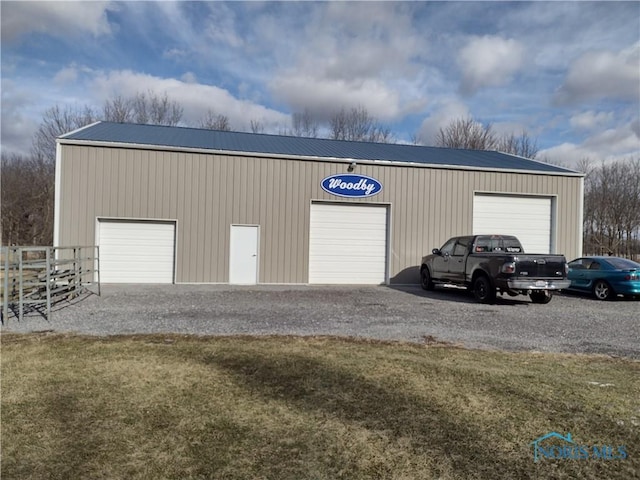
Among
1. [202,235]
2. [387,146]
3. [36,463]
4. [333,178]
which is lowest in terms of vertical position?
[36,463]

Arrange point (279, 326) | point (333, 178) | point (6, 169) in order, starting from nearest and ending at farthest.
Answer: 1. point (279, 326)
2. point (333, 178)
3. point (6, 169)

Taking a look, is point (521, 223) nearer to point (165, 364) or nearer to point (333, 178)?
point (333, 178)

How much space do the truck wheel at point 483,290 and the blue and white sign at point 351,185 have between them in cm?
569

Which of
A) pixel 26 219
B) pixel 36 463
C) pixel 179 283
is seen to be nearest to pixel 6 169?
pixel 26 219

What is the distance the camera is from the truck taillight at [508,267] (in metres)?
10.6

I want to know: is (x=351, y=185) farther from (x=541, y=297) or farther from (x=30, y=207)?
(x=30, y=207)

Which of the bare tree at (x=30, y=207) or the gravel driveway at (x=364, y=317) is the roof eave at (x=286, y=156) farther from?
the bare tree at (x=30, y=207)

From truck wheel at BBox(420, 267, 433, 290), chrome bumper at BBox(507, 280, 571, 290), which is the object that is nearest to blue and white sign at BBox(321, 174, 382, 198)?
truck wheel at BBox(420, 267, 433, 290)

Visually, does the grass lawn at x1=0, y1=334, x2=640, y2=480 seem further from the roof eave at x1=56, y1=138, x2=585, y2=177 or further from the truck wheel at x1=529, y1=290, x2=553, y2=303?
the roof eave at x1=56, y1=138, x2=585, y2=177

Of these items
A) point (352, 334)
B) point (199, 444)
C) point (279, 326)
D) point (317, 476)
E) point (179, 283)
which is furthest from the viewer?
point (179, 283)

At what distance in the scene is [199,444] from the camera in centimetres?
339

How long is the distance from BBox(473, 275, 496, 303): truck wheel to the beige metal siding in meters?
4.83

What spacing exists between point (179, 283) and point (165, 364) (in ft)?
32.0

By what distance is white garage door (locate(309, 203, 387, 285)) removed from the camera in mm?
15938
